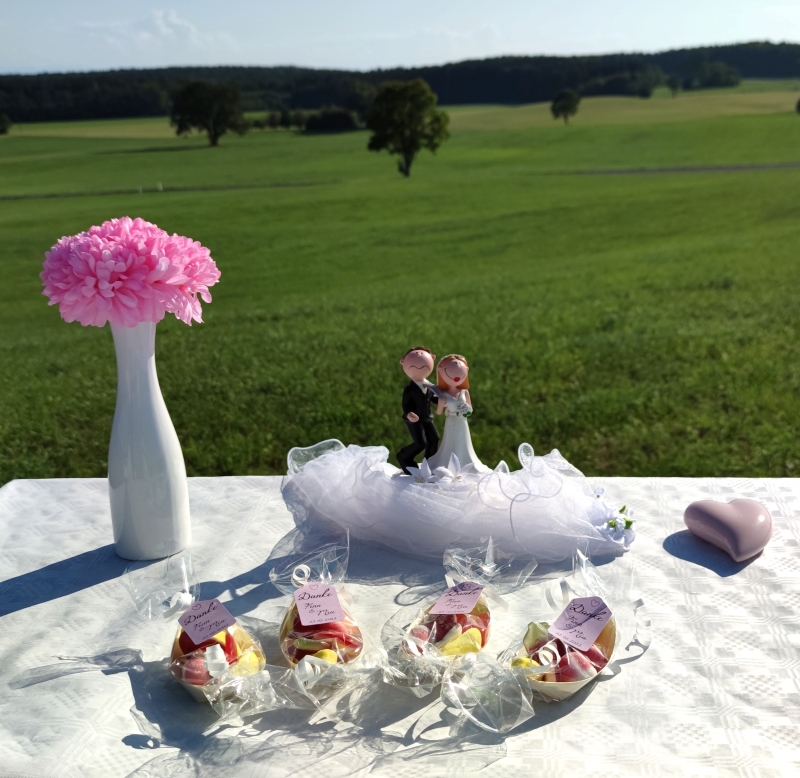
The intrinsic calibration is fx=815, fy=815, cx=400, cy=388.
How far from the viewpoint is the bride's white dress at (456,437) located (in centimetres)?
183

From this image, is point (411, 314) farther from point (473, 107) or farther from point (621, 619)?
point (473, 107)

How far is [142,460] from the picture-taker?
1755 mm

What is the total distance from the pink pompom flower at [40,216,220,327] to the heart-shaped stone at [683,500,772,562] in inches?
46.6

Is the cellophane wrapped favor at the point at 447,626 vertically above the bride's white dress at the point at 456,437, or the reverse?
the bride's white dress at the point at 456,437

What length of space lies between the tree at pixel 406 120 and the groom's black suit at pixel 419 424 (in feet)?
30.1

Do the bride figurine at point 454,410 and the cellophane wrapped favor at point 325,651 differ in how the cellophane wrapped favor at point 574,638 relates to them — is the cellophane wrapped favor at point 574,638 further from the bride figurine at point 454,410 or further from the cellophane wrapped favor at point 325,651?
the bride figurine at point 454,410

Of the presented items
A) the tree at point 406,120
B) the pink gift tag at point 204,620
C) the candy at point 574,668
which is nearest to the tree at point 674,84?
the tree at point 406,120

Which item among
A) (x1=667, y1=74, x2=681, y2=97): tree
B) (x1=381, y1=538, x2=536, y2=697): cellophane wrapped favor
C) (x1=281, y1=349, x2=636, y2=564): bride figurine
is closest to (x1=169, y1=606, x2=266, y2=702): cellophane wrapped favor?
(x1=381, y1=538, x2=536, y2=697): cellophane wrapped favor

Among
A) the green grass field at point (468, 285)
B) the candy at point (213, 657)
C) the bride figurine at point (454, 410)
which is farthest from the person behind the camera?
the green grass field at point (468, 285)

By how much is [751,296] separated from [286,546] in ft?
16.5

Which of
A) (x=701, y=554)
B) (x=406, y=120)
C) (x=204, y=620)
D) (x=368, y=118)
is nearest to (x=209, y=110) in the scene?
(x=368, y=118)

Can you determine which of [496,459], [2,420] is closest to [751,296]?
[496,459]

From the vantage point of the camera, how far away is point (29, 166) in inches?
312

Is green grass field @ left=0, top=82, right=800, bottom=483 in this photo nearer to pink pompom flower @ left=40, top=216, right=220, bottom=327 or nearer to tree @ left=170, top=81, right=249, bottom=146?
tree @ left=170, top=81, right=249, bottom=146
